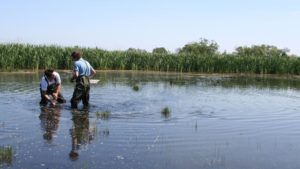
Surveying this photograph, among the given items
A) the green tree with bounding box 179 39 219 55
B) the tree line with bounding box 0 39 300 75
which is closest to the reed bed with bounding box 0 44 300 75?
the tree line with bounding box 0 39 300 75

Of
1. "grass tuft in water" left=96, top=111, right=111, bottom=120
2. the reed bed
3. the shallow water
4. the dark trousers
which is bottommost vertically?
the shallow water

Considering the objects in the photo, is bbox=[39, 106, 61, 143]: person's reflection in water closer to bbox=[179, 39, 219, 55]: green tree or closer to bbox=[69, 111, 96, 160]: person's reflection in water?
bbox=[69, 111, 96, 160]: person's reflection in water

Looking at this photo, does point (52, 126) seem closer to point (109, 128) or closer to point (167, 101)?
point (109, 128)

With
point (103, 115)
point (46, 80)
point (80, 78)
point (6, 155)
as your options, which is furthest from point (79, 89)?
point (6, 155)

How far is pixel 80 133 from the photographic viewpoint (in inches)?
468

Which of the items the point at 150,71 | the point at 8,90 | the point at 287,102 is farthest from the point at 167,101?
the point at 150,71

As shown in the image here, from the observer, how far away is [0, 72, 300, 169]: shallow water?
941 centimetres

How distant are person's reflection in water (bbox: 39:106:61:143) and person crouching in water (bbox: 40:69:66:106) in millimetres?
405

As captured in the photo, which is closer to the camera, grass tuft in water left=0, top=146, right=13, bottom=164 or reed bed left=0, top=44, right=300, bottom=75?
grass tuft in water left=0, top=146, right=13, bottom=164

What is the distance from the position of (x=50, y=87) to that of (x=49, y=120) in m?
3.10

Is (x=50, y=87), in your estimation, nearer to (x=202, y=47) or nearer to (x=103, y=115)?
(x=103, y=115)

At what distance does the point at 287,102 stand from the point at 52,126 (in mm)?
12825

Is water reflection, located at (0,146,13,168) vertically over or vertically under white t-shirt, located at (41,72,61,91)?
under

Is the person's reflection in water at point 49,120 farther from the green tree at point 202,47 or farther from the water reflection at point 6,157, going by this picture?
the green tree at point 202,47
